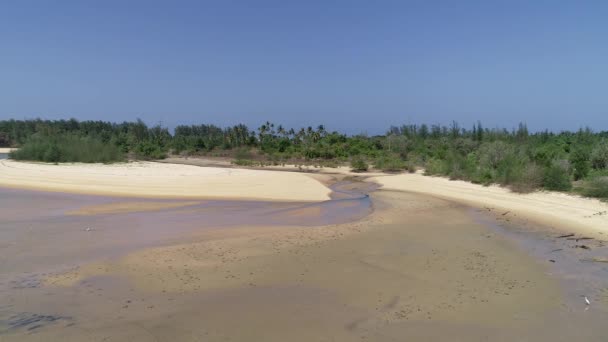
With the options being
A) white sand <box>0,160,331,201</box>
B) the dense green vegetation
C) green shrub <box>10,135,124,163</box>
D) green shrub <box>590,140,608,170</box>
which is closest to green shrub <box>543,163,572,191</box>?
the dense green vegetation

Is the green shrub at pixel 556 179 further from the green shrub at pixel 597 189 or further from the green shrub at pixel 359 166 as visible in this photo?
the green shrub at pixel 359 166

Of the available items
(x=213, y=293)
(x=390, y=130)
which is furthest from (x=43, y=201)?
(x=390, y=130)

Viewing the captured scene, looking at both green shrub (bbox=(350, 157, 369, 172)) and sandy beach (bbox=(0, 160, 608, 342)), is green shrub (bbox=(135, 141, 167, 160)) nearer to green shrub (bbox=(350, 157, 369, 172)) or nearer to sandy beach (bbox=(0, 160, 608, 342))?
green shrub (bbox=(350, 157, 369, 172))

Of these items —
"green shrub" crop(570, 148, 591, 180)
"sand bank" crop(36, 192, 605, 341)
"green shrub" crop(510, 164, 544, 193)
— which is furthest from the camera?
"green shrub" crop(570, 148, 591, 180)

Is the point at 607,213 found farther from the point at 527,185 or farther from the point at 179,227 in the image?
the point at 179,227

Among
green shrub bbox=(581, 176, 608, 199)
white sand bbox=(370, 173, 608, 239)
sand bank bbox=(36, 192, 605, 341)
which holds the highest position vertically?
green shrub bbox=(581, 176, 608, 199)

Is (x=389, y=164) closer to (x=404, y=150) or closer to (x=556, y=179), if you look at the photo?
(x=404, y=150)

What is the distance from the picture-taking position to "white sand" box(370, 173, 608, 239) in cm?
1266

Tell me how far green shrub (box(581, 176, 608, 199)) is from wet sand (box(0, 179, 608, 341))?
14.5 feet

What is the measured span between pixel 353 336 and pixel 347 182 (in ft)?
74.6

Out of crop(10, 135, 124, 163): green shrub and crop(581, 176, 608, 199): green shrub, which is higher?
crop(10, 135, 124, 163): green shrub

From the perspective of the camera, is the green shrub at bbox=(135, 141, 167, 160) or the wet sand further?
the green shrub at bbox=(135, 141, 167, 160)

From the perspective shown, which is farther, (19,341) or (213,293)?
(213,293)

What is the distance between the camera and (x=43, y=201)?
662 inches
